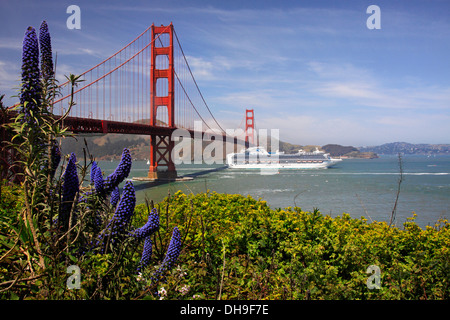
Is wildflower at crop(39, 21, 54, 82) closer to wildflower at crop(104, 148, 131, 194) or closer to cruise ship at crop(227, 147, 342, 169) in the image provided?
wildflower at crop(104, 148, 131, 194)

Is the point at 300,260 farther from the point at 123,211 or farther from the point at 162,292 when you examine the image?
the point at 123,211

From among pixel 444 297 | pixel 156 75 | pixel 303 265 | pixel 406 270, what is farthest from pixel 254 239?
pixel 156 75

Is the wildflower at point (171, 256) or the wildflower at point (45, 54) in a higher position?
the wildflower at point (45, 54)

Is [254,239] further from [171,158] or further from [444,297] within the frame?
[171,158]

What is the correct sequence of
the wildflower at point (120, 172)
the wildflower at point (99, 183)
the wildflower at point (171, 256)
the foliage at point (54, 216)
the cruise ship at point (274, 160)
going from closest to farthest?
the foliage at point (54, 216), the wildflower at point (120, 172), the wildflower at point (99, 183), the wildflower at point (171, 256), the cruise ship at point (274, 160)

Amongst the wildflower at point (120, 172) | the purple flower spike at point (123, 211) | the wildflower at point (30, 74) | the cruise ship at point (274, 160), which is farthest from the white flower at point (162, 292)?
the cruise ship at point (274, 160)

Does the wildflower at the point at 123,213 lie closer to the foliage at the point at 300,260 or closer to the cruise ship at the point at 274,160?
the foliage at the point at 300,260

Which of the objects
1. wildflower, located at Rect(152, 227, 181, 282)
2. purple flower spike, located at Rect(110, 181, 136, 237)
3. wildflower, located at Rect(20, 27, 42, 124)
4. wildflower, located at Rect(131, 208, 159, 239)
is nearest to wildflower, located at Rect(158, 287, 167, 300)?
wildflower, located at Rect(152, 227, 181, 282)

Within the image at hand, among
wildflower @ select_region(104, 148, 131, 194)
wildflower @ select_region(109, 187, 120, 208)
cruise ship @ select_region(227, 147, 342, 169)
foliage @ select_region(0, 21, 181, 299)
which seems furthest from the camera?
cruise ship @ select_region(227, 147, 342, 169)
